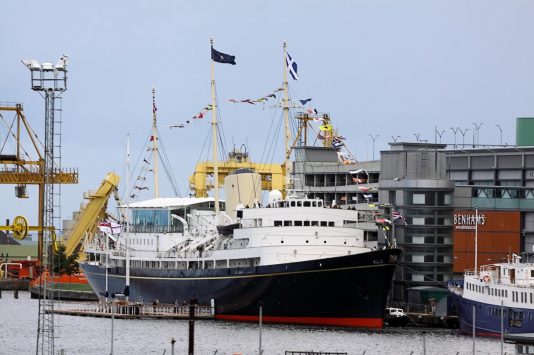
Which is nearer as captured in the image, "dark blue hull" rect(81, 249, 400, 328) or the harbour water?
the harbour water

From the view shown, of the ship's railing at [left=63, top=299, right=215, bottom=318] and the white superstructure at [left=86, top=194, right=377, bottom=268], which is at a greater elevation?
the white superstructure at [left=86, top=194, right=377, bottom=268]

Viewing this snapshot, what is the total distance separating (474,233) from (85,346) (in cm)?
3504

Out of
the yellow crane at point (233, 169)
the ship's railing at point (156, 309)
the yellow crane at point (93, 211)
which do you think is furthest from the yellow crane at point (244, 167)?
the ship's railing at point (156, 309)

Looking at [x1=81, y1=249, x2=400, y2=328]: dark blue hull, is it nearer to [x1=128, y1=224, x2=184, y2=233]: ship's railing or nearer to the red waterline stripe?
the red waterline stripe

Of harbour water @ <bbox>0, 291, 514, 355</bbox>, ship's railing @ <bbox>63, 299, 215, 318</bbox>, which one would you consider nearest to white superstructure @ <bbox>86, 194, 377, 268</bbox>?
ship's railing @ <bbox>63, 299, 215, 318</bbox>

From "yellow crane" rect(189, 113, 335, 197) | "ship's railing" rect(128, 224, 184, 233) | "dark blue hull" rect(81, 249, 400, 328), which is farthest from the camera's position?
"yellow crane" rect(189, 113, 335, 197)

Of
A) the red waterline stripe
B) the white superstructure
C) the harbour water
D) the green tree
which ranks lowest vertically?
the harbour water

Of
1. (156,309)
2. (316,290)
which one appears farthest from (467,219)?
(156,309)

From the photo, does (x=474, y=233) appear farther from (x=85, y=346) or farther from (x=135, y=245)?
(x=85, y=346)

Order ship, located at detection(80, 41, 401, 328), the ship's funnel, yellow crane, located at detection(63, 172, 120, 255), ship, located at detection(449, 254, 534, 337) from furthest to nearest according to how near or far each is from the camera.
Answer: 1. yellow crane, located at detection(63, 172, 120, 255)
2. the ship's funnel
3. ship, located at detection(80, 41, 401, 328)
4. ship, located at detection(449, 254, 534, 337)

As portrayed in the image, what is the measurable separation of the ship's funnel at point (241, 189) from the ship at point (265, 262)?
73 millimetres

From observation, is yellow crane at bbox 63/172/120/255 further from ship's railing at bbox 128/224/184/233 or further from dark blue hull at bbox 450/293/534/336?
dark blue hull at bbox 450/293/534/336

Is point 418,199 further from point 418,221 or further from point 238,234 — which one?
point 238,234

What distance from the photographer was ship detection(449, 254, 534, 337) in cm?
10069
